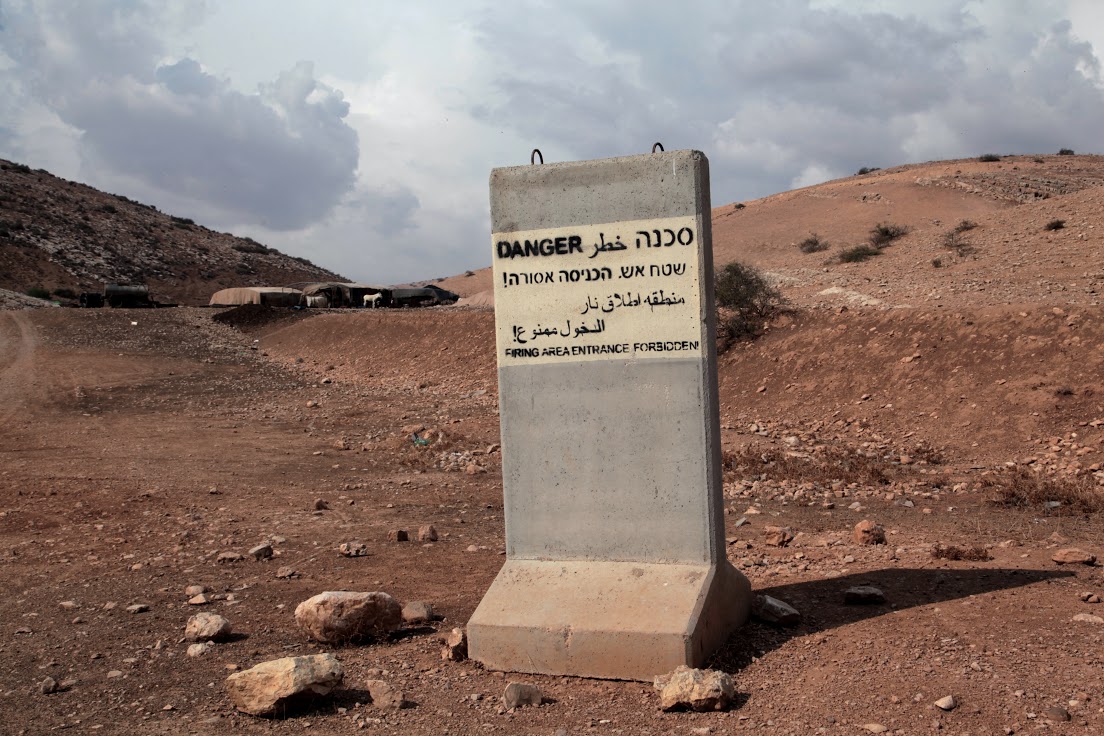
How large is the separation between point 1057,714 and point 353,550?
530 cm

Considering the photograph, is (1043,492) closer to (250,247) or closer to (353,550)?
(353,550)

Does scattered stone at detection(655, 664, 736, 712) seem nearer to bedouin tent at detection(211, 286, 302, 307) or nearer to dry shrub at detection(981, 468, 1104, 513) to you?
dry shrub at detection(981, 468, 1104, 513)

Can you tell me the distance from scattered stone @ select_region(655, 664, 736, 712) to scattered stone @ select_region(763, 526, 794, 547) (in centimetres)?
298

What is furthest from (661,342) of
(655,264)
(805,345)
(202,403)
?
(202,403)

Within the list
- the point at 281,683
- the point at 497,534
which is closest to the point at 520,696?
the point at 281,683

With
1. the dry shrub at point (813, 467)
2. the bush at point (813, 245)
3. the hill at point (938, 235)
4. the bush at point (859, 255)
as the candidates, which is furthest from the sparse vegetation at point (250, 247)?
the dry shrub at point (813, 467)

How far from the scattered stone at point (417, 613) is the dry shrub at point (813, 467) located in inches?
184

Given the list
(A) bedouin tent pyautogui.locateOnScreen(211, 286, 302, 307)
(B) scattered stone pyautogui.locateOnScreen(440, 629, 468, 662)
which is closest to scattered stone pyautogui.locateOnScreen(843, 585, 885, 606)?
(B) scattered stone pyautogui.locateOnScreen(440, 629, 468, 662)

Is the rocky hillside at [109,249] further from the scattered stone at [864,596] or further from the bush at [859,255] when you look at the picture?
the scattered stone at [864,596]

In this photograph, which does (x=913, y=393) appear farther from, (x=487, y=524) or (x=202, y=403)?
(x=202, y=403)

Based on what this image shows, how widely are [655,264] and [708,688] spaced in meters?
2.22

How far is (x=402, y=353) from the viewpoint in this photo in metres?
23.3

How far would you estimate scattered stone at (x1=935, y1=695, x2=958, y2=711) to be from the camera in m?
4.26

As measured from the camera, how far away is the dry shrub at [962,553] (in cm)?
658
